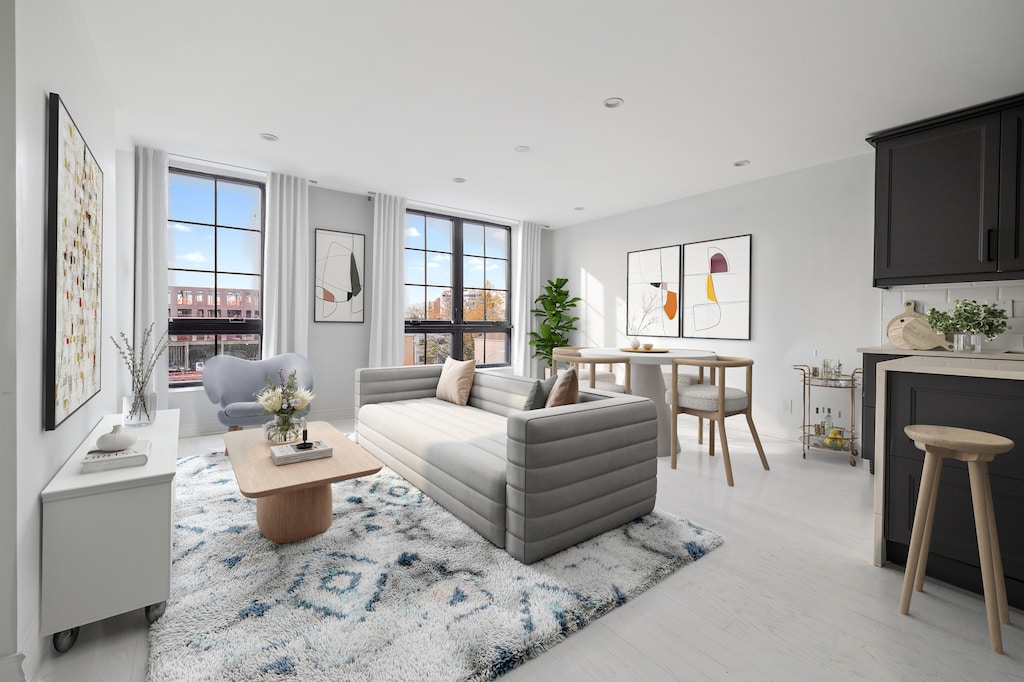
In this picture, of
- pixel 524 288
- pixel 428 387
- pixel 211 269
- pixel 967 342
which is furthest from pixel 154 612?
pixel 524 288

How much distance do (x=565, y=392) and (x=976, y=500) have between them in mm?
1708

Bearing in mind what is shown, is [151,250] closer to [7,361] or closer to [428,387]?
[428,387]

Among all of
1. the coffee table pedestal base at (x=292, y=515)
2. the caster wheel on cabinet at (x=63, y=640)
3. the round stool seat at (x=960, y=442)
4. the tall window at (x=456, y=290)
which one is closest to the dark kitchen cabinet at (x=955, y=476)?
the round stool seat at (x=960, y=442)

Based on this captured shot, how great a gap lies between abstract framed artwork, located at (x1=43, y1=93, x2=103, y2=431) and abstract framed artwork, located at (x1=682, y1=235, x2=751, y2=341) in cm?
506

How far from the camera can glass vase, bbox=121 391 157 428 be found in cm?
255

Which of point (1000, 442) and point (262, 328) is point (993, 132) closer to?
point (1000, 442)

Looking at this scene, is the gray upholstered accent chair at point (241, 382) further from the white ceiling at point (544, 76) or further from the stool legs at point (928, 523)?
the stool legs at point (928, 523)

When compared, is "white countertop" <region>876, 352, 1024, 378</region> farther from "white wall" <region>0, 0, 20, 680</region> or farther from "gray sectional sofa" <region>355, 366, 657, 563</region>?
"white wall" <region>0, 0, 20, 680</region>

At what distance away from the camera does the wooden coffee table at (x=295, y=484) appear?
215cm

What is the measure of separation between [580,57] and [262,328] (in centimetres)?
397

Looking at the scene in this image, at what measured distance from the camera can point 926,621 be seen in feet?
5.90

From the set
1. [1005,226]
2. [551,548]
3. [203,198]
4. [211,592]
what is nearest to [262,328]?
[203,198]

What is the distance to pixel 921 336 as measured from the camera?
11.3 feet

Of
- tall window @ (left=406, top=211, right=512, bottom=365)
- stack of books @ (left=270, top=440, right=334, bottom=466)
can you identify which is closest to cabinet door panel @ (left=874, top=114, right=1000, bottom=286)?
stack of books @ (left=270, top=440, right=334, bottom=466)
